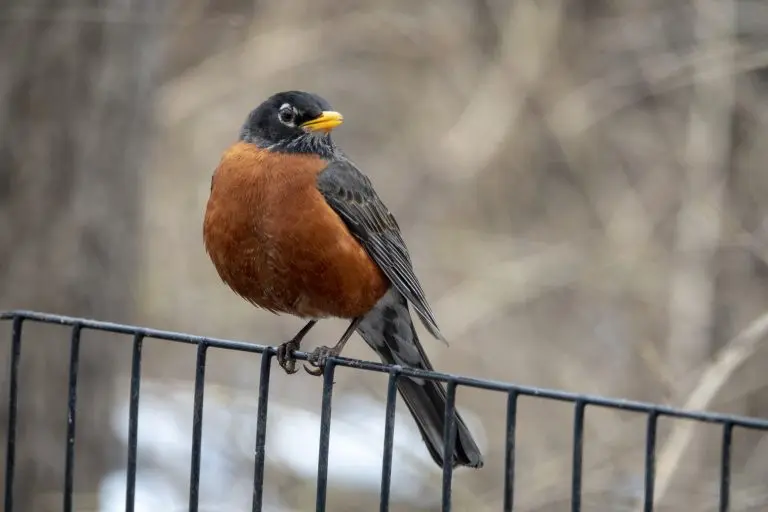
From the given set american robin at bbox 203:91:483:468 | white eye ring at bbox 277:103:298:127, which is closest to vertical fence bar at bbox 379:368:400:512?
american robin at bbox 203:91:483:468

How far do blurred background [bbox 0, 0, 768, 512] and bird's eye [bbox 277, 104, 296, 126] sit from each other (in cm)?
176

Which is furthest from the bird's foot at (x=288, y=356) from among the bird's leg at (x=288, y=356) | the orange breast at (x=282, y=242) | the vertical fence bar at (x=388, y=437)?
the vertical fence bar at (x=388, y=437)

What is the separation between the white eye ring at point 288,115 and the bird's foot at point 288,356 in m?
0.76

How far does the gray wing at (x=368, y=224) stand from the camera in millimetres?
3629

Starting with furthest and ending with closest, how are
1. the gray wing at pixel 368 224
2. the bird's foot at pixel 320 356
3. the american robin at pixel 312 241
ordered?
the gray wing at pixel 368 224 < the american robin at pixel 312 241 < the bird's foot at pixel 320 356

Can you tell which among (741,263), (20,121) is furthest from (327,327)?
(20,121)

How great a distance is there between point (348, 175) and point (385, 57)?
574 cm

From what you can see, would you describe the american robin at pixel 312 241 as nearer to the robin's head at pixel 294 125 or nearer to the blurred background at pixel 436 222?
the robin's head at pixel 294 125

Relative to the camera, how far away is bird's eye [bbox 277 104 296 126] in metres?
3.86

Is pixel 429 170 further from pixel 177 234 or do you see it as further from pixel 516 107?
pixel 177 234

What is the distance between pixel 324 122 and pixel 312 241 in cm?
57

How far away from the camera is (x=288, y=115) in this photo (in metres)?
3.88

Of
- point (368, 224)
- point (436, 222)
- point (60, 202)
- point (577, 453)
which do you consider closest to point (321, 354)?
point (368, 224)

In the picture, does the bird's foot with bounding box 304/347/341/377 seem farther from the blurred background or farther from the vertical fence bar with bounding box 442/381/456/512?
the blurred background
